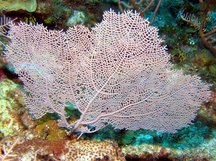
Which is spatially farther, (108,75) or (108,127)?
(108,127)

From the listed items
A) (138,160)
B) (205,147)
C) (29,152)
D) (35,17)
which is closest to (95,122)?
(29,152)

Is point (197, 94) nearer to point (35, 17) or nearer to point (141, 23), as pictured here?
point (141, 23)

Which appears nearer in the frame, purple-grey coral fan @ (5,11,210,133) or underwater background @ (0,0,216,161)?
purple-grey coral fan @ (5,11,210,133)

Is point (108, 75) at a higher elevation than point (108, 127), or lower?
higher

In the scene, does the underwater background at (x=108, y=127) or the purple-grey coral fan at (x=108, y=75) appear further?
the underwater background at (x=108, y=127)
